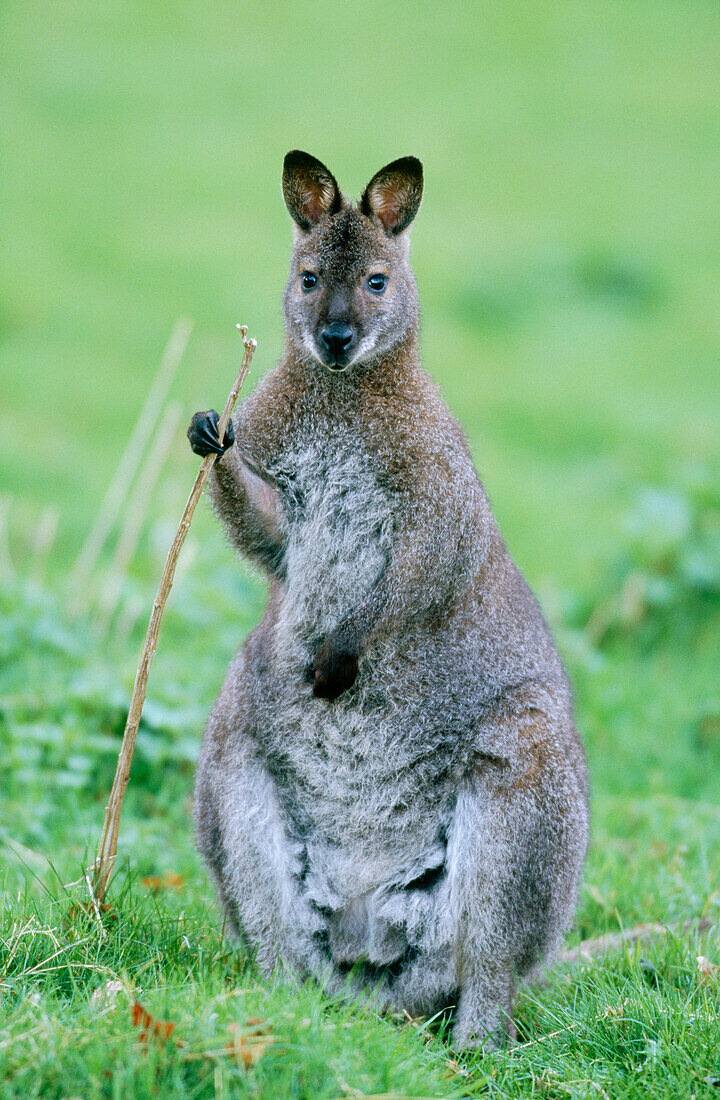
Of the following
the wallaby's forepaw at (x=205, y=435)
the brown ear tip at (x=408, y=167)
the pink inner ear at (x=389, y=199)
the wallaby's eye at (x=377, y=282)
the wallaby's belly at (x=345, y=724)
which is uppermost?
the brown ear tip at (x=408, y=167)

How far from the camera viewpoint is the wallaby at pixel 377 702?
419 centimetres

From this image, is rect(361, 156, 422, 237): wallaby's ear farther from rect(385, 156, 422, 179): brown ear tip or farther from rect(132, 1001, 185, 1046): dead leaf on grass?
rect(132, 1001, 185, 1046): dead leaf on grass

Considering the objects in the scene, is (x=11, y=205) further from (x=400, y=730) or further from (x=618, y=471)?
(x=400, y=730)

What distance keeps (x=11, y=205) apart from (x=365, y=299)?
11914 millimetres

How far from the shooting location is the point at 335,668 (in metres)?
4.25

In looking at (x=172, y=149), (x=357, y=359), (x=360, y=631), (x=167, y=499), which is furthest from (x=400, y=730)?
(x=172, y=149)

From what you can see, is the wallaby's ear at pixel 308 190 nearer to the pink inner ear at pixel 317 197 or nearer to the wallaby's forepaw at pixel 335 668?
the pink inner ear at pixel 317 197

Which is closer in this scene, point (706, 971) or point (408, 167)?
point (706, 971)

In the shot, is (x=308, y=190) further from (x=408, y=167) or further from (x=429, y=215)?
(x=429, y=215)

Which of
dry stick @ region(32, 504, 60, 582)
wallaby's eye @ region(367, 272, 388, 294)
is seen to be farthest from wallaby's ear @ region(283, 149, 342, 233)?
dry stick @ region(32, 504, 60, 582)

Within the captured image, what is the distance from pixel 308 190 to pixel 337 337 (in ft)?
2.21

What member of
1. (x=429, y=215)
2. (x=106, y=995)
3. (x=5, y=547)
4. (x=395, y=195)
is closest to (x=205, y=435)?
(x=395, y=195)

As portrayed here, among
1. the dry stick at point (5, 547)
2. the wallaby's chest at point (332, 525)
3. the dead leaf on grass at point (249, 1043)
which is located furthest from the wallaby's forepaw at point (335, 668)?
the dry stick at point (5, 547)

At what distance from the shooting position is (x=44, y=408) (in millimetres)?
11664
